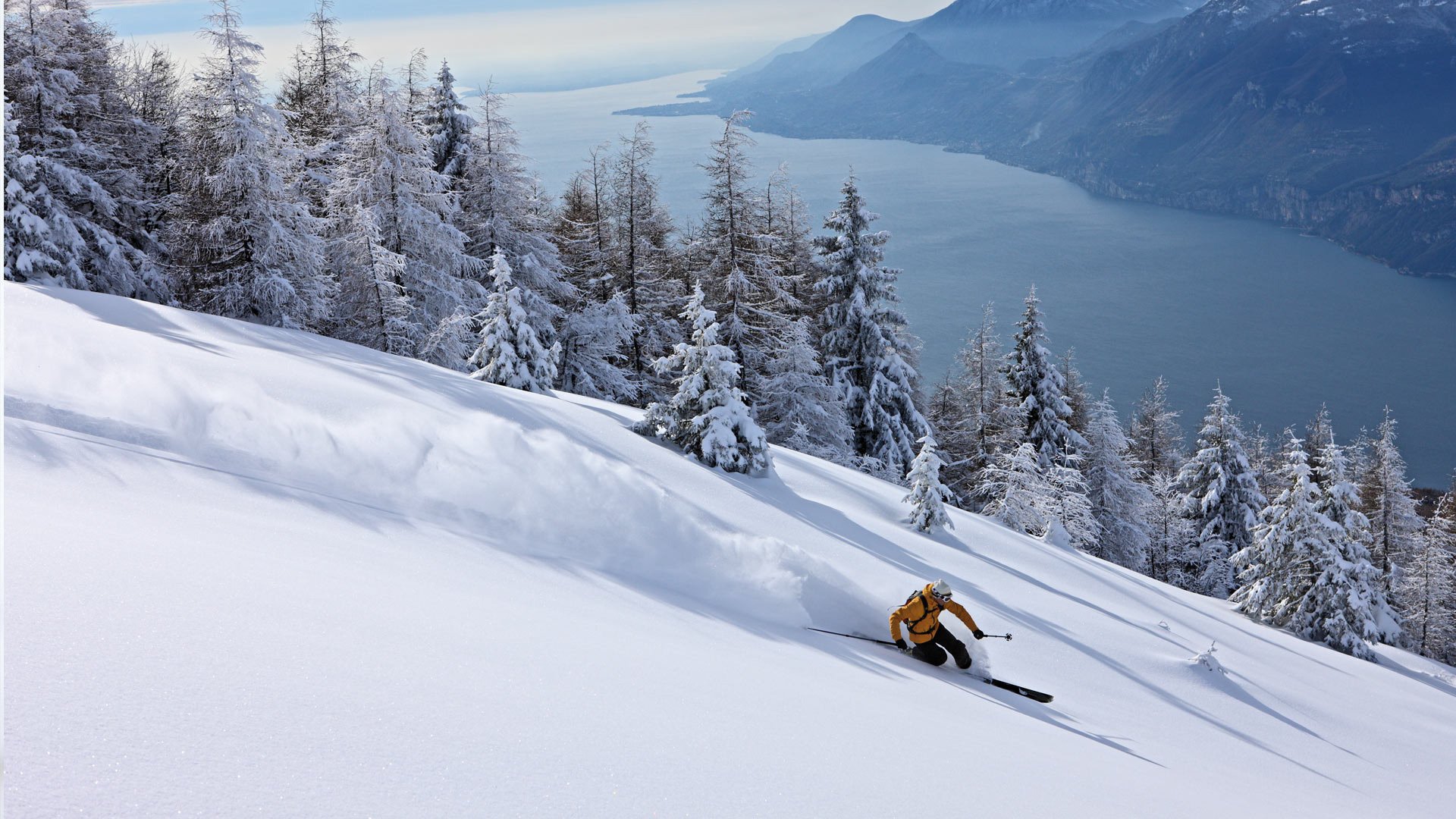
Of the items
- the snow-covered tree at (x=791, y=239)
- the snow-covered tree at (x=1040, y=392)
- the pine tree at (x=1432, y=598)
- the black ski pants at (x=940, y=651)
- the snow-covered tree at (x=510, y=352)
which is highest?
the snow-covered tree at (x=791, y=239)

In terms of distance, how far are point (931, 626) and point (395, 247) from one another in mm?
23588

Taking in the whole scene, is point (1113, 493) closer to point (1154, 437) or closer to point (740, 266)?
point (1154, 437)

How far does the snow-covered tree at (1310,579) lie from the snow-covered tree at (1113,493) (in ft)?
40.9

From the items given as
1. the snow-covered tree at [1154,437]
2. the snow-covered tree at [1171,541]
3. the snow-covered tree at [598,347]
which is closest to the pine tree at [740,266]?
the snow-covered tree at [598,347]

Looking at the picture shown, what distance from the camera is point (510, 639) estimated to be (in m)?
4.57

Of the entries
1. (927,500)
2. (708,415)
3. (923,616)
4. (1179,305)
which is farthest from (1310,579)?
(1179,305)

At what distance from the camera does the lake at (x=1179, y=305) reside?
322 ft

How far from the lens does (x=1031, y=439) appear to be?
35.0m

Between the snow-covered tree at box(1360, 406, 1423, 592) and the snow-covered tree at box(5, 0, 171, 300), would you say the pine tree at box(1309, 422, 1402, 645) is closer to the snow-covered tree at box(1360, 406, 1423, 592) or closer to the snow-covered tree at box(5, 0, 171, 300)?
the snow-covered tree at box(1360, 406, 1423, 592)

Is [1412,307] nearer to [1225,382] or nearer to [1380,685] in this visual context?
[1225,382]

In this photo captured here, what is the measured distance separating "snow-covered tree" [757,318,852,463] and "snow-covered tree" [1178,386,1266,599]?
19.8m

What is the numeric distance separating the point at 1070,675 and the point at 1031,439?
27871 mm

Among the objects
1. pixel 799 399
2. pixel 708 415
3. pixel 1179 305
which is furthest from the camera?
pixel 1179 305

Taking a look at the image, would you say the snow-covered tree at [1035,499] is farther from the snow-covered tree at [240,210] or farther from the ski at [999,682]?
the snow-covered tree at [240,210]
